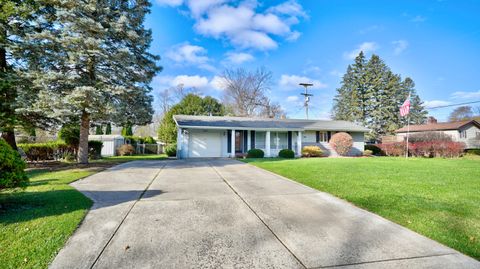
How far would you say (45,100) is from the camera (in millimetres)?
9430

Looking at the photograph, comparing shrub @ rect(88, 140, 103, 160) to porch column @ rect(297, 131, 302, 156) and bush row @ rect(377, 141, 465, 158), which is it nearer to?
porch column @ rect(297, 131, 302, 156)

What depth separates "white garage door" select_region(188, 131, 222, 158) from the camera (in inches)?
688

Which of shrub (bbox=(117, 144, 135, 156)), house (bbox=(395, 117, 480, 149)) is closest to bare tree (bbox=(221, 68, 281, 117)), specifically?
shrub (bbox=(117, 144, 135, 156))

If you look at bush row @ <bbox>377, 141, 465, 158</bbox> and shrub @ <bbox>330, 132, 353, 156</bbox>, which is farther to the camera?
shrub @ <bbox>330, 132, 353, 156</bbox>

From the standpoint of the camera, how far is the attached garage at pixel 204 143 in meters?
17.5

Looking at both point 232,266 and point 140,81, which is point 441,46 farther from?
point 232,266

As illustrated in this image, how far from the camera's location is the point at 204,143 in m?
17.7

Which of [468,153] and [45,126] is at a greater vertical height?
[45,126]

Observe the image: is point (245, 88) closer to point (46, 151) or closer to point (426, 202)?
point (46, 151)

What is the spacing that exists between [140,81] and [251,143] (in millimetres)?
9732

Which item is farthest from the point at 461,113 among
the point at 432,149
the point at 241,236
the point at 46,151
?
the point at 46,151

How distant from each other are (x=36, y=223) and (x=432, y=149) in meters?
25.2

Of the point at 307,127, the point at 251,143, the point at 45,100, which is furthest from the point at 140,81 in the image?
the point at 307,127

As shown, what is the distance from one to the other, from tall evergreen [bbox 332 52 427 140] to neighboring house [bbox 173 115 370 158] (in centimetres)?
1791
